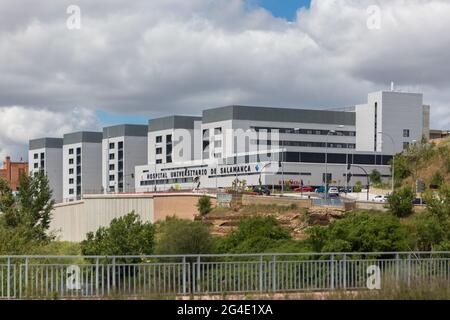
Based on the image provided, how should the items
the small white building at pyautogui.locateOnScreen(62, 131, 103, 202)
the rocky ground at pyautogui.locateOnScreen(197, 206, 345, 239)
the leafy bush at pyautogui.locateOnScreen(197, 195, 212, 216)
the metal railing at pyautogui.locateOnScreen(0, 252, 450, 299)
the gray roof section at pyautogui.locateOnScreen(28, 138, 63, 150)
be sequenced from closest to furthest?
1. the metal railing at pyautogui.locateOnScreen(0, 252, 450, 299)
2. the rocky ground at pyautogui.locateOnScreen(197, 206, 345, 239)
3. the leafy bush at pyautogui.locateOnScreen(197, 195, 212, 216)
4. the small white building at pyautogui.locateOnScreen(62, 131, 103, 202)
5. the gray roof section at pyautogui.locateOnScreen(28, 138, 63, 150)

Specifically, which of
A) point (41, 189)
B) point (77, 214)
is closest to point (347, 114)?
point (77, 214)

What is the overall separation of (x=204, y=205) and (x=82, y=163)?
93.1 meters

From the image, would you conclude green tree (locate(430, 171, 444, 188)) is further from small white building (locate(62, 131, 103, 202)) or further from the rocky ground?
small white building (locate(62, 131, 103, 202))

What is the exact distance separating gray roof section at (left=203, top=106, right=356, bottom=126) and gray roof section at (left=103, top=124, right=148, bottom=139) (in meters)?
26.1

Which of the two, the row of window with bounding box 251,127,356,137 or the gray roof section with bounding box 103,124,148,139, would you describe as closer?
the row of window with bounding box 251,127,356,137

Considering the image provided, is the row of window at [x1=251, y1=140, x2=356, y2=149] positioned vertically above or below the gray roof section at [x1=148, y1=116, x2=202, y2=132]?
below

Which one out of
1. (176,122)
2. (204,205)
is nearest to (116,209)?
(204,205)

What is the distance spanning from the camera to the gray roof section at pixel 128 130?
169 metres

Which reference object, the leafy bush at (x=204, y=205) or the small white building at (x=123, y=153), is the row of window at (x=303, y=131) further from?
the leafy bush at (x=204, y=205)

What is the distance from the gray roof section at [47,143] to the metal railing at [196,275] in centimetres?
17117

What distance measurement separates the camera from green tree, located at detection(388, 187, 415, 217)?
71.8 meters

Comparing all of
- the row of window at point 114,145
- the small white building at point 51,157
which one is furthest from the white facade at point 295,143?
the small white building at point 51,157

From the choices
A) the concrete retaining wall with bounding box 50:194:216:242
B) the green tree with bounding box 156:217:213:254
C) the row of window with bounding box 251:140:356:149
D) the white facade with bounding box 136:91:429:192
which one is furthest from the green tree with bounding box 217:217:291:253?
the row of window with bounding box 251:140:356:149
